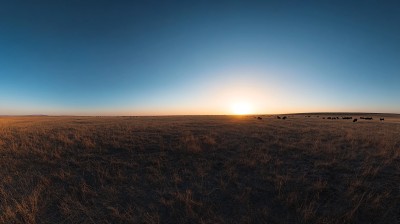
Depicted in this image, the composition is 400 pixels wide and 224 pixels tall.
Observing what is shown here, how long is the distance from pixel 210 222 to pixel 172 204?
1.37 metres

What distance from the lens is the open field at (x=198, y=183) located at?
20.3ft

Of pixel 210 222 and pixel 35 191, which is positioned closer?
pixel 210 222

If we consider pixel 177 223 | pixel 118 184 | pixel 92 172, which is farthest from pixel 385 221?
pixel 92 172

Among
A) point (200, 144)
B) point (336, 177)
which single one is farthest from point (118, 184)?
point (336, 177)

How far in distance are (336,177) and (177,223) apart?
6.19 metres

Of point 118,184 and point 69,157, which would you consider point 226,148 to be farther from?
point 69,157

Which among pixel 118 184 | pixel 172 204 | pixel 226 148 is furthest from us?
pixel 226 148

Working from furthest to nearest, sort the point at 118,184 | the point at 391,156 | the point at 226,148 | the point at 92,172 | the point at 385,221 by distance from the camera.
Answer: the point at 226,148, the point at 391,156, the point at 92,172, the point at 118,184, the point at 385,221

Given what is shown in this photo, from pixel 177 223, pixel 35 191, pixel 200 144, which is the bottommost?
pixel 177 223

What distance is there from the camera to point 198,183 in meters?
8.03

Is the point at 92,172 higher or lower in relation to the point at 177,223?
higher

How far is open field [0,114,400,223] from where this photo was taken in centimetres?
618

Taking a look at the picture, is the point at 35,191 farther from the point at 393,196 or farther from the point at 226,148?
the point at 393,196

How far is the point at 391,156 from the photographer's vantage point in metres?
10.4
